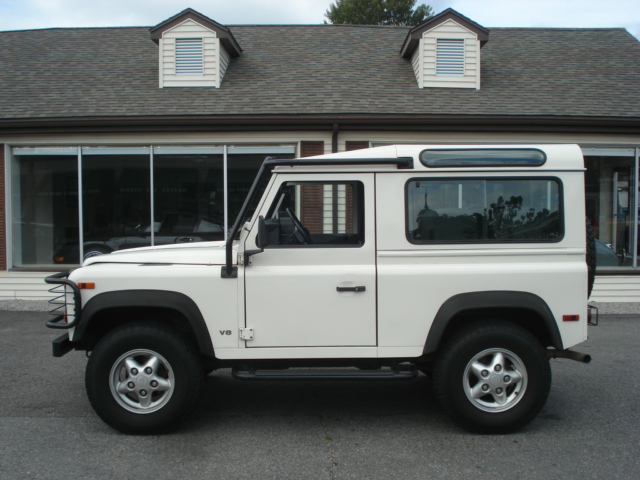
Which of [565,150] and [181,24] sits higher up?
[181,24]

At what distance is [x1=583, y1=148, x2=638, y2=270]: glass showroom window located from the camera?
373 inches

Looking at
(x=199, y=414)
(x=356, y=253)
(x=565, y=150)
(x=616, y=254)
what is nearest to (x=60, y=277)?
(x=199, y=414)

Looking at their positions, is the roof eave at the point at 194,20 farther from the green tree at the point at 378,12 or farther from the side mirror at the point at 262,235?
the green tree at the point at 378,12

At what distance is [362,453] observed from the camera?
12.6 feet

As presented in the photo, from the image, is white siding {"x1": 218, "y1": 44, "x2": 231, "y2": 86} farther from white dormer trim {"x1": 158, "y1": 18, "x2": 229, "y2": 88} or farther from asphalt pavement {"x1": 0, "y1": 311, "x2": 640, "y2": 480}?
asphalt pavement {"x1": 0, "y1": 311, "x2": 640, "y2": 480}

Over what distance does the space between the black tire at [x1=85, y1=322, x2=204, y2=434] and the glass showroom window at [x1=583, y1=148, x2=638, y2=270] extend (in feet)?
26.3

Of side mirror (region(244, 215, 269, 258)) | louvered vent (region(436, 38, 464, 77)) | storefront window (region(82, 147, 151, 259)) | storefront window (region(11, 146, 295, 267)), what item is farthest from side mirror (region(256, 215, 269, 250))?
louvered vent (region(436, 38, 464, 77))

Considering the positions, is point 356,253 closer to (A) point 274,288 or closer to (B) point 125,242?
(A) point 274,288

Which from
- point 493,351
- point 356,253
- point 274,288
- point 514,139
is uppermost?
point 514,139

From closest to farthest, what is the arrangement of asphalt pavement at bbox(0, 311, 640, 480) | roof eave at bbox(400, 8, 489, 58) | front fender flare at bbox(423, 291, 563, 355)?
asphalt pavement at bbox(0, 311, 640, 480), front fender flare at bbox(423, 291, 563, 355), roof eave at bbox(400, 8, 489, 58)

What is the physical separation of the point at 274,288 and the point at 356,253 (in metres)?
0.67

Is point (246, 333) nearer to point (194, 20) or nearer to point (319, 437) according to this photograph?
point (319, 437)

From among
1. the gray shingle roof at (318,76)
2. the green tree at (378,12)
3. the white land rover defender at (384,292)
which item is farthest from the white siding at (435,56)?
the green tree at (378,12)

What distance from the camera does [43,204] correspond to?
984 cm
